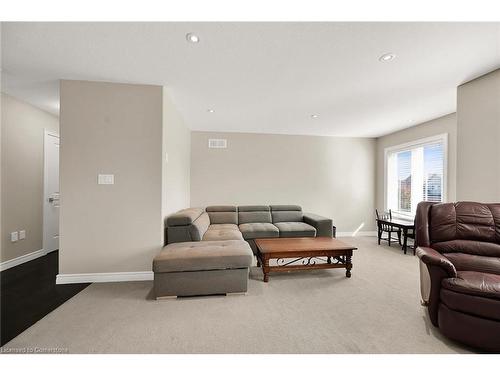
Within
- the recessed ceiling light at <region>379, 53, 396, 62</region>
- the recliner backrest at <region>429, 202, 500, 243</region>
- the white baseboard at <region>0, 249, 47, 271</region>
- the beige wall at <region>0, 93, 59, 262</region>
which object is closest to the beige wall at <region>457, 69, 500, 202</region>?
the recliner backrest at <region>429, 202, 500, 243</region>

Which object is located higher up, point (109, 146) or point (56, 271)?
point (109, 146)

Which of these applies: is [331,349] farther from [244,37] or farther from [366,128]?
[366,128]

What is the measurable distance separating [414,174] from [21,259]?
288 inches

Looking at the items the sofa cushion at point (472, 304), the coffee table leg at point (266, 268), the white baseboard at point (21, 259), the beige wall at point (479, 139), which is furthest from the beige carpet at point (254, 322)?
the white baseboard at point (21, 259)

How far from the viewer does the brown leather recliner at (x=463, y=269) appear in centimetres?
147

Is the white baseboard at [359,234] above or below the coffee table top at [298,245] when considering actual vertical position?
below

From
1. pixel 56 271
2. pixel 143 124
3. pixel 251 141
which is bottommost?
pixel 56 271

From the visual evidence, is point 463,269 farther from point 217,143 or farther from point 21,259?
point 21,259

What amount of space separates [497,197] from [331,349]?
2.56 m

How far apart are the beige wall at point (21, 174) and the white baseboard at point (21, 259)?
46 millimetres

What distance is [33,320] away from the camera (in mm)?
1854

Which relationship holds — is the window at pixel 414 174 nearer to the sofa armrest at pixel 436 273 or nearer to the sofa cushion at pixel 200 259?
the sofa armrest at pixel 436 273
